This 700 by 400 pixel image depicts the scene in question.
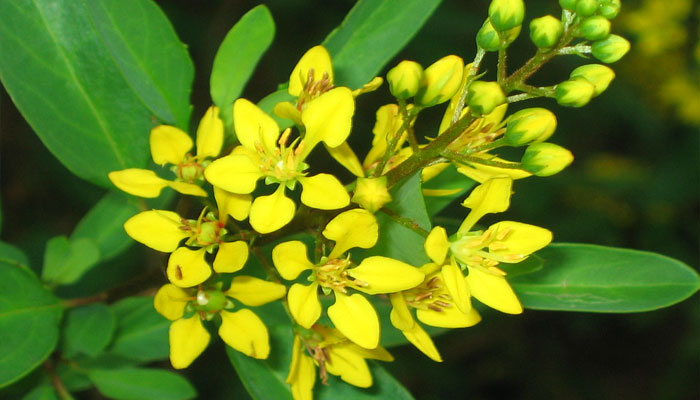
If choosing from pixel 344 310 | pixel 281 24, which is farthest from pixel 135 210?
pixel 281 24

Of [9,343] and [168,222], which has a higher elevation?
[168,222]

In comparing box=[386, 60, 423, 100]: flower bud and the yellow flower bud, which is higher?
box=[386, 60, 423, 100]: flower bud

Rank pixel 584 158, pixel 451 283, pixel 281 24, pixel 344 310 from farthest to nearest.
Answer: pixel 584 158 → pixel 281 24 → pixel 344 310 → pixel 451 283

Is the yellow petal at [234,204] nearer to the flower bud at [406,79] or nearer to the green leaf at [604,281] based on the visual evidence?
the flower bud at [406,79]

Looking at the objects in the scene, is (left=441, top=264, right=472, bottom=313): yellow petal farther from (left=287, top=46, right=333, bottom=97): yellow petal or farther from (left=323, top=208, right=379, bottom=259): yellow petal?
(left=287, top=46, right=333, bottom=97): yellow petal

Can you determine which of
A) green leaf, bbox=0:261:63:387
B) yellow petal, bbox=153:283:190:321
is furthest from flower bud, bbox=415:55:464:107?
green leaf, bbox=0:261:63:387

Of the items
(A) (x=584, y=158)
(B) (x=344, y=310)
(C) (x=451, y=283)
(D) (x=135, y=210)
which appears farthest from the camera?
(A) (x=584, y=158)

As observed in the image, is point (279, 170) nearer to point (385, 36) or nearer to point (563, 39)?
point (385, 36)
